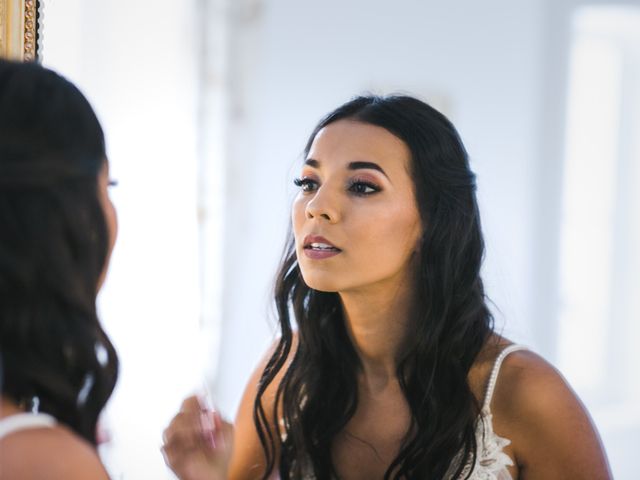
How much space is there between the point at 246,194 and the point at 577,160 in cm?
194

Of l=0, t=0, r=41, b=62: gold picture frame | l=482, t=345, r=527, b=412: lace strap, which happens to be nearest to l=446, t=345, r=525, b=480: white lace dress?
l=482, t=345, r=527, b=412: lace strap

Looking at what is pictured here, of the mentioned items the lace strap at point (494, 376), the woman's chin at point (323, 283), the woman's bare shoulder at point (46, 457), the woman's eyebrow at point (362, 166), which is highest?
the woman's eyebrow at point (362, 166)

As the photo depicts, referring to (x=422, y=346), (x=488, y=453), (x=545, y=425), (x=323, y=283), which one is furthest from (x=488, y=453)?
(x=323, y=283)

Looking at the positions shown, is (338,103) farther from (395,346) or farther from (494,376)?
(494,376)

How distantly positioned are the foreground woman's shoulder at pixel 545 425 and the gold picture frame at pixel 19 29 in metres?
1.27

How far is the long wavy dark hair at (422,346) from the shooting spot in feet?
6.28

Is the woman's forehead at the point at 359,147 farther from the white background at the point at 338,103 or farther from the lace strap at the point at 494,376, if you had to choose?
the white background at the point at 338,103

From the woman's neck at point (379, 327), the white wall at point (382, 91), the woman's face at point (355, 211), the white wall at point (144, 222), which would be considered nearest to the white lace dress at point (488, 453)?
the woman's neck at point (379, 327)

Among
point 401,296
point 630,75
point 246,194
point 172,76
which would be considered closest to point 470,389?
point 401,296

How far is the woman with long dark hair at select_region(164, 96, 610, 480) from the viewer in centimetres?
185

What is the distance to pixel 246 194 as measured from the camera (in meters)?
4.22

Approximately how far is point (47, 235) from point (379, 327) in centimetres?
118

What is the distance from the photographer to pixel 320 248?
1.85 meters

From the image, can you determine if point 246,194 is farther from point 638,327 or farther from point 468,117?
point 638,327
